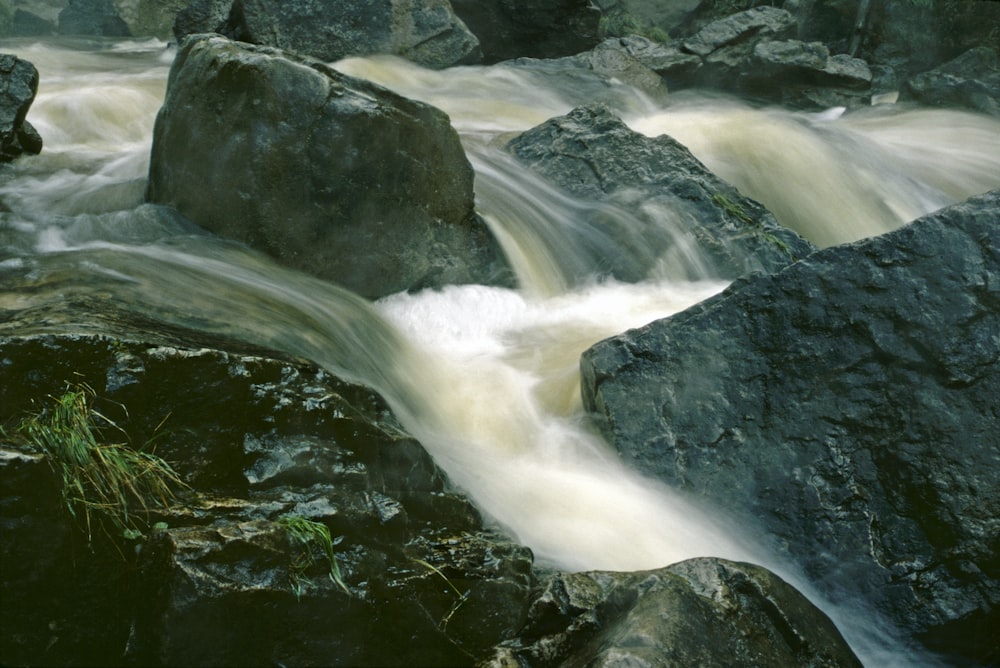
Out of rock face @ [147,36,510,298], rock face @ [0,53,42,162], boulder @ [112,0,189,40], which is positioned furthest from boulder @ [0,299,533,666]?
boulder @ [112,0,189,40]

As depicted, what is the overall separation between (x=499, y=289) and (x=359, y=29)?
5270 mm

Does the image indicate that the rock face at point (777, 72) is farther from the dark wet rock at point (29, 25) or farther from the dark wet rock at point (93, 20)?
the dark wet rock at point (29, 25)

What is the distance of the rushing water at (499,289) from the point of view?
362 cm

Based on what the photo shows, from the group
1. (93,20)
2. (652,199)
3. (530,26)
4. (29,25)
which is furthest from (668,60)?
(29,25)

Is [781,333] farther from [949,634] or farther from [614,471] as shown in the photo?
[949,634]

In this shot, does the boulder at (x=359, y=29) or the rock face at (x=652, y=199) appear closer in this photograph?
the rock face at (x=652, y=199)

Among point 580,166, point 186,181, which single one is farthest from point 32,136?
point 580,166

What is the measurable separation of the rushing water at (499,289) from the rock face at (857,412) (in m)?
0.18

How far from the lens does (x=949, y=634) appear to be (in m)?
3.40

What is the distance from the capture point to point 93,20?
14883mm

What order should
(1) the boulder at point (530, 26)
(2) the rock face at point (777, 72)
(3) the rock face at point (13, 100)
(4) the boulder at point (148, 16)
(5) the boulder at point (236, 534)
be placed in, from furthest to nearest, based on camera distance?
(4) the boulder at point (148, 16) < (1) the boulder at point (530, 26) < (2) the rock face at point (777, 72) < (3) the rock face at point (13, 100) < (5) the boulder at point (236, 534)

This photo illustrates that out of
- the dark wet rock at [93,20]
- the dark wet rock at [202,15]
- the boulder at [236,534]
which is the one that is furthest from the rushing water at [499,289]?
the dark wet rock at [93,20]

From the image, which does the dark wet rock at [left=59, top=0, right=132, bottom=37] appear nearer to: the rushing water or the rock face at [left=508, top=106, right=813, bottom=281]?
the rushing water

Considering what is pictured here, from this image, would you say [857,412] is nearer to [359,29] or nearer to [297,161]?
[297,161]
